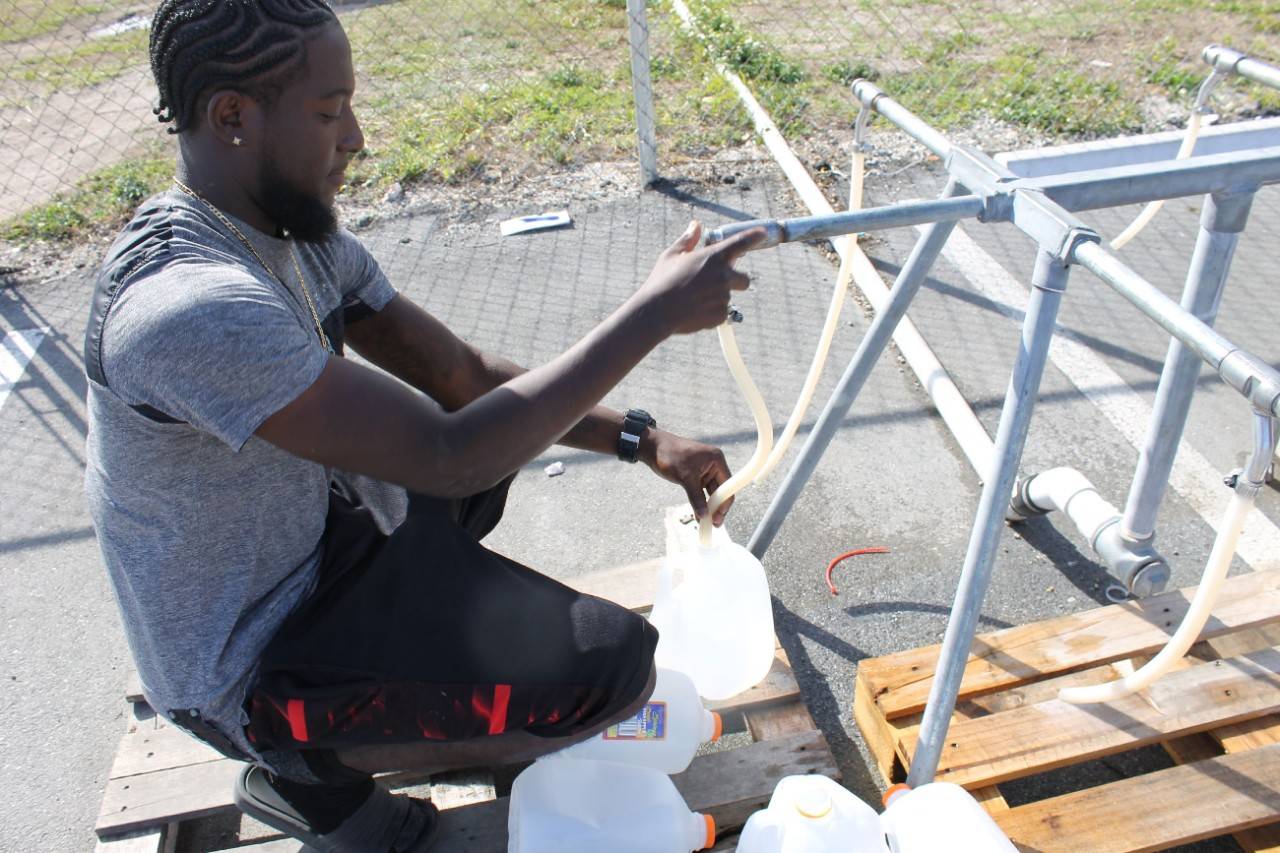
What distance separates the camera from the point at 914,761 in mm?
1946

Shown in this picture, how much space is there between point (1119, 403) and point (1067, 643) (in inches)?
56.1

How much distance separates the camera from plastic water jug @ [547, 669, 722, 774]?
1.90 m

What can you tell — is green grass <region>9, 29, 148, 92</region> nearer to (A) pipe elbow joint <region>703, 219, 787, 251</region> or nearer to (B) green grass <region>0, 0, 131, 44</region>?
(B) green grass <region>0, 0, 131, 44</region>

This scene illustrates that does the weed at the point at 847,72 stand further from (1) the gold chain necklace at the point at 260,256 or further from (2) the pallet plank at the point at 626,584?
(1) the gold chain necklace at the point at 260,256

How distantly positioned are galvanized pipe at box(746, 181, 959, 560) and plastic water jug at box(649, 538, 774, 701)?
1.11 ft

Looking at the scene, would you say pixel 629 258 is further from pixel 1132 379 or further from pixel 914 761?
pixel 914 761

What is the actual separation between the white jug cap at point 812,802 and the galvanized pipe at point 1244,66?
2024 mm

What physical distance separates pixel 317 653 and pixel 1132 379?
3.12 m

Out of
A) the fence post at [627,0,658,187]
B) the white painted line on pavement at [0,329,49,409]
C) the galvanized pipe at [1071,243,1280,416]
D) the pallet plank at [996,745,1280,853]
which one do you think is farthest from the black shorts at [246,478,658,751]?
the fence post at [627,0,658,187]

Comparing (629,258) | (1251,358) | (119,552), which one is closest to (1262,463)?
(1251,358)

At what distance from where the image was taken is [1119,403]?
11.0 feet

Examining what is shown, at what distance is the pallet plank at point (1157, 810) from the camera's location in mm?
1853

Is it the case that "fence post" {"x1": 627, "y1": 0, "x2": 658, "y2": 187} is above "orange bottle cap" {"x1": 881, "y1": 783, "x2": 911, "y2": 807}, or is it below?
above

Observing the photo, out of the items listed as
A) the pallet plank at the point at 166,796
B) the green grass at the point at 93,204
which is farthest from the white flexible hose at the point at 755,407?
the green grass at the point at 93,204
